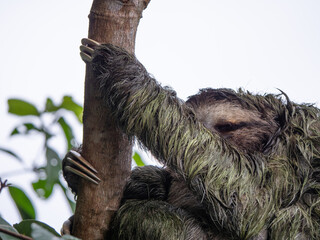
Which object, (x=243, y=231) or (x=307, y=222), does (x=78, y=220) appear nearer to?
(x=243, y=231)

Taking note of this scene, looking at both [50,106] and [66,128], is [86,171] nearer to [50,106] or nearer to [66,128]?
[66,128]

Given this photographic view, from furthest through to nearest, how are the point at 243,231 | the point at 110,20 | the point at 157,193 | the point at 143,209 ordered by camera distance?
the point at 157,193
the point at 143,209
the point at 243,231
the point at 110,20

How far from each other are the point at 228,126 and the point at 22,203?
2.34 meters

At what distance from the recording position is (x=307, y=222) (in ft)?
13.1

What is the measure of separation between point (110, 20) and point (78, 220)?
166cm

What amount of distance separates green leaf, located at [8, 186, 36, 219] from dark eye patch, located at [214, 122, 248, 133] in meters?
2.19

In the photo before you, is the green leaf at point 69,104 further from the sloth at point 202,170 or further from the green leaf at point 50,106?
the sloth at point 202,170

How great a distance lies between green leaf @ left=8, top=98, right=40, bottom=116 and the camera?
10.9 feet

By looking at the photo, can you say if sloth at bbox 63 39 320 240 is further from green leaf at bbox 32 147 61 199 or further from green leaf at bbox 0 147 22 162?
green leaf at bbox 0 147 22 162

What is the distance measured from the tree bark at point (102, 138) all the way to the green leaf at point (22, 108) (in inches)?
16.5

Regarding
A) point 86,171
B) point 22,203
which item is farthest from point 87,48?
point 22,203

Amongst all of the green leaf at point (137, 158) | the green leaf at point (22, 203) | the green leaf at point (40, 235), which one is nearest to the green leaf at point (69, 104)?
the green leaf at point (22, 203)

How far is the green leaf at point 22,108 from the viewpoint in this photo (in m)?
3.34

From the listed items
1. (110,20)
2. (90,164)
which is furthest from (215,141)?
(110,20)
